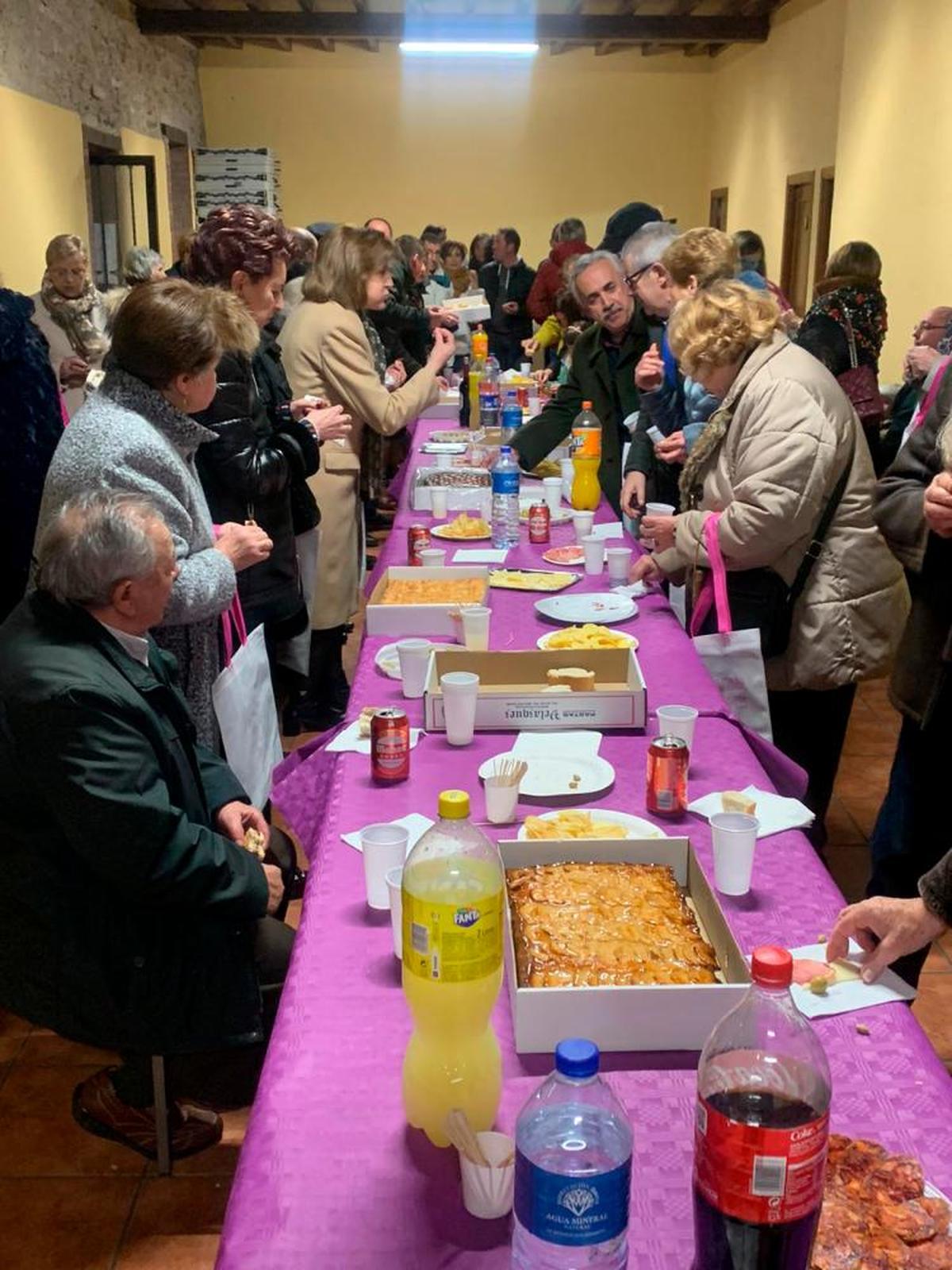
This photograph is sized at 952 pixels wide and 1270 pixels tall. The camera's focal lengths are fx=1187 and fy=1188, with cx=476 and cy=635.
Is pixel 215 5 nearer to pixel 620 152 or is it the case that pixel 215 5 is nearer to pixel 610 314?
pixel 620 152

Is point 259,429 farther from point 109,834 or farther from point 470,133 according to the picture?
point 470,133

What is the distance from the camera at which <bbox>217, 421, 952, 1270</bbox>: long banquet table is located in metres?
1.02

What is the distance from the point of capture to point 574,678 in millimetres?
2145

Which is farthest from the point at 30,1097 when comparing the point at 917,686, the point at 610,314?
the point at 610,314

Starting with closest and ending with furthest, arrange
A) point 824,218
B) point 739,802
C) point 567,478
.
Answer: point 739,802, point 567,478, point 824,218

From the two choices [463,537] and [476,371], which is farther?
[476,371]

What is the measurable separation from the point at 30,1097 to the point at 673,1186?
1753mm

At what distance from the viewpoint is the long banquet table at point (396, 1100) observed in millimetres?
1021

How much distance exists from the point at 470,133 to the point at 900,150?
776 centimetres

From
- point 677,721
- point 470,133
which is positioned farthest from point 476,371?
point 470,133

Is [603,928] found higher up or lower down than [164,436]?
lower down

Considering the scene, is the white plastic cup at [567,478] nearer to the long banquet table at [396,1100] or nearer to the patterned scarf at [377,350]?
the patterned scarf at [377,350]

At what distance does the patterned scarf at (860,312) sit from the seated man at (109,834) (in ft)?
10.8

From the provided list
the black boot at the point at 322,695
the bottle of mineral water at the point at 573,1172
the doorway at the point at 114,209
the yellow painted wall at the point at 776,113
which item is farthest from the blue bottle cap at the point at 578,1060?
the doorway at the point at 114,209
